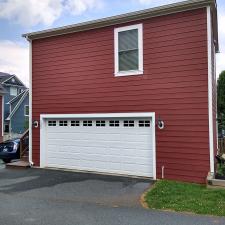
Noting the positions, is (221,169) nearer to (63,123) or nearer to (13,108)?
(63,123)

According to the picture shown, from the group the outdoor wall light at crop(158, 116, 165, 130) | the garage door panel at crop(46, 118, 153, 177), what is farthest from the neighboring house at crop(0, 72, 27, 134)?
the outdoor wall light at crop(158, 116, 165, 130)

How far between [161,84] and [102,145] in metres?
3.03

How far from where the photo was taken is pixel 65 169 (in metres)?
11.8

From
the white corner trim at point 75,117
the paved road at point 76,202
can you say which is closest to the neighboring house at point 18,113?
the white corner trim at point 75,117

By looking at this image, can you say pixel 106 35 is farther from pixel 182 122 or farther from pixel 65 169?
pixel 65 169

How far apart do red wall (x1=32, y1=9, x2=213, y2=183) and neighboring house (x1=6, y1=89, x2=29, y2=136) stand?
27668mm

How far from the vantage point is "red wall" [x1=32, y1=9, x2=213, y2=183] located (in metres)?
9.23

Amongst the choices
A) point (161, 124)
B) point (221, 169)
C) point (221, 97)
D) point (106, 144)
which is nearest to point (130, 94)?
point (161, 124)

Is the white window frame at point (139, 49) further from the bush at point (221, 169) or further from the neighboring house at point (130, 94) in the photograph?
the bush at point (221, 169)

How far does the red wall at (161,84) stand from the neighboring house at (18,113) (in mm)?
27668

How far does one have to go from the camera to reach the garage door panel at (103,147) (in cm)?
1027

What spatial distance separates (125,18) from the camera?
1038 centimetres

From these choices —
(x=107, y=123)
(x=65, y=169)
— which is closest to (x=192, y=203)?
(x=107, y=123)

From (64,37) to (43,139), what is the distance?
3996 millimetres
